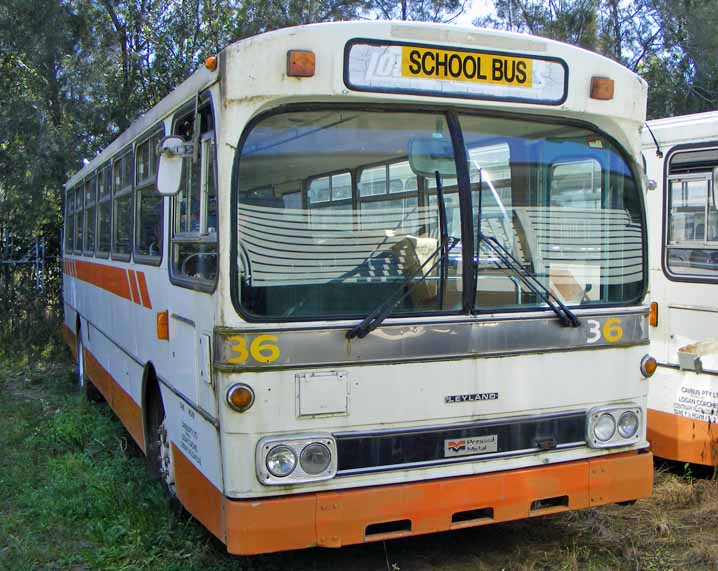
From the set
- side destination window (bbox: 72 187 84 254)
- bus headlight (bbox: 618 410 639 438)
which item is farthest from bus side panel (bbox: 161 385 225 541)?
side destination window (bbox: 72 187 84 254)

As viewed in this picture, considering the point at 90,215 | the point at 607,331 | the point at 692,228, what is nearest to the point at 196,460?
the point at 607,331

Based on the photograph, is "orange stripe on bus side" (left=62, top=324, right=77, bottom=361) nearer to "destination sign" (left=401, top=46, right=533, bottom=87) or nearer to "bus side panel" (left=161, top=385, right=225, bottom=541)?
"bus side panel" (left=161, top=385, right=225, bottom=541)

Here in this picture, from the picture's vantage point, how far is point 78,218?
10.9m

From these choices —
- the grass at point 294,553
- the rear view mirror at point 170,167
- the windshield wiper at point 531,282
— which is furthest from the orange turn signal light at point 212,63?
the grass at point 294,553

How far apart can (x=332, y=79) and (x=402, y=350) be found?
4.48 feet

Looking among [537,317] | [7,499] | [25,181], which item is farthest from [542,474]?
[25,181]

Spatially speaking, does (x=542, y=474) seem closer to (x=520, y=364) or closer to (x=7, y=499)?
(x=520, y=364)

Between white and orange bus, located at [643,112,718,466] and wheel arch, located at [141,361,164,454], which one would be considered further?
white and orange bus, located at [643,112,718,466]

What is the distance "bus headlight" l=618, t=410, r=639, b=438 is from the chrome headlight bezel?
171 cm

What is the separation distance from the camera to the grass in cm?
480

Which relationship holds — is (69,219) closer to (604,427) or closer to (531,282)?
(531,282)

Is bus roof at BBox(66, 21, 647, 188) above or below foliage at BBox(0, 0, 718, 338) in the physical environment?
below

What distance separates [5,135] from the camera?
569 inches

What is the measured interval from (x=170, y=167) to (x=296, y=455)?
5.45ft
